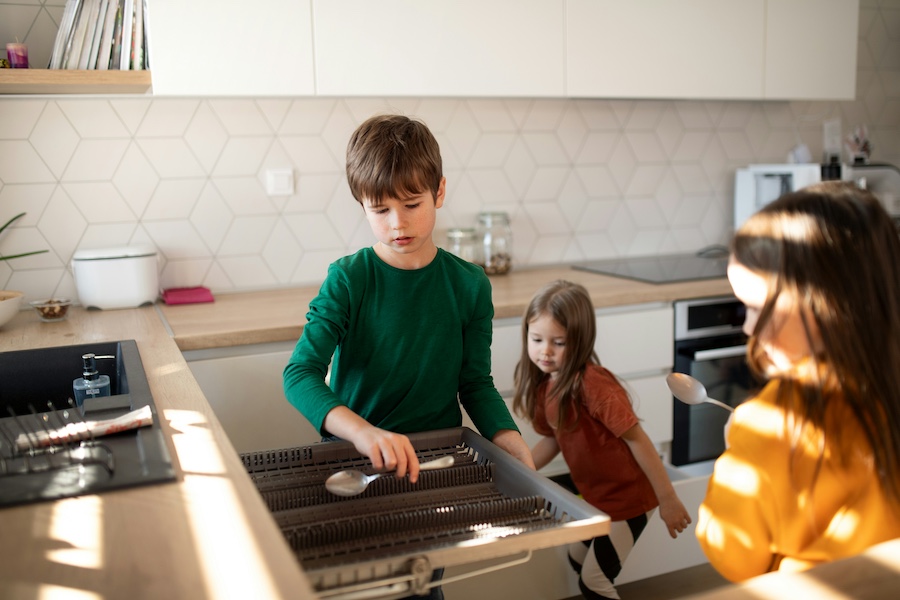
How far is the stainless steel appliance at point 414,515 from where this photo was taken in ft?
2.80

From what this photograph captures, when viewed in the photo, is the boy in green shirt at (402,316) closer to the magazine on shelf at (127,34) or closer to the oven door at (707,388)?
the magazine on shelf at (127,34)

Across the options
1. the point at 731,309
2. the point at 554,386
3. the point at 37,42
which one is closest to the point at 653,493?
the point at 554,386

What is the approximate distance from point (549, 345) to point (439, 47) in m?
0.97

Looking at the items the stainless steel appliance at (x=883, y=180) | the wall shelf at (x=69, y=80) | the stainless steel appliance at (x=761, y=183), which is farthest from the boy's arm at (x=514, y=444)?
the stainless steel appliance at (x=883, y=180)

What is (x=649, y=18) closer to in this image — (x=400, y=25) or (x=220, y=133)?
(x=400, y=25)

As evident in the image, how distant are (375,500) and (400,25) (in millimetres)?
1579

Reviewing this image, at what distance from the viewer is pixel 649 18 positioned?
2.62 meters

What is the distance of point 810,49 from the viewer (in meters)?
2.89

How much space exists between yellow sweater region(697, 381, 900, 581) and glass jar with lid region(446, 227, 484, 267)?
5.87ft

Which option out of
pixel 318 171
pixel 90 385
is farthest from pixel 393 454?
pixel 318 171

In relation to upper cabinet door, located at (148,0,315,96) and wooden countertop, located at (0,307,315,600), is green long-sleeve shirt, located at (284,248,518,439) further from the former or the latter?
upper cabinet door, located at (148,0,315,96)

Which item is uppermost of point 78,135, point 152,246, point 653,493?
point 78,135

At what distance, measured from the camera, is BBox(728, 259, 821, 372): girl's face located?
3.00ft

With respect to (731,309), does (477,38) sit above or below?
above
